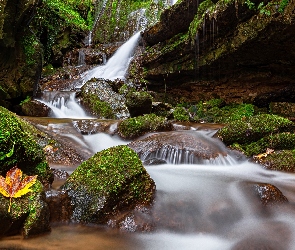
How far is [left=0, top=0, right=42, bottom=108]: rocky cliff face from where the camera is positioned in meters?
8.70

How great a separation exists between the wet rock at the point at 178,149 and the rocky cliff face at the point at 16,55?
5.81 metres

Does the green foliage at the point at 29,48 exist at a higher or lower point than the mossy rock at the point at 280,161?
higher

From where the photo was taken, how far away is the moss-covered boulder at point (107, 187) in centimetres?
295

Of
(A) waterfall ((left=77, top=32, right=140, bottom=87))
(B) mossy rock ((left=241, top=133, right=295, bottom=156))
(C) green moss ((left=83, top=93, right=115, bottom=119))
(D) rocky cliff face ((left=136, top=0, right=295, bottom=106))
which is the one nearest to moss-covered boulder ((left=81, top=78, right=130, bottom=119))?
(C) green moss ((left=83, top=93, right=115, bottom=119))

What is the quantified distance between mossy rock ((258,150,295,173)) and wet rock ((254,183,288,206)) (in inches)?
57.9

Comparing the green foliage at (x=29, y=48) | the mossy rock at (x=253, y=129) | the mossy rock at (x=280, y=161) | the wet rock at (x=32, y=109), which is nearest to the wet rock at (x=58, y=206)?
the mossy rock at (x=280, y=161)

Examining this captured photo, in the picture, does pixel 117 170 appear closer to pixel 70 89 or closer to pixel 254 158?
pixel 254 158

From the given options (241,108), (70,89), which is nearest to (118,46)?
(70,89)

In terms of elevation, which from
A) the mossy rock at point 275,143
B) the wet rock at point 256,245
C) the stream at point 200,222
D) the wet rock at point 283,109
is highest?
the wet rock at point 283,109

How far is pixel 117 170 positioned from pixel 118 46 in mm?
15028

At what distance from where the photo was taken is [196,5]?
36.3 ft

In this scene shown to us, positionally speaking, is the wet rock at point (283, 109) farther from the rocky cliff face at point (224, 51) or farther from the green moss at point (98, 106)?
the green moss at point (98, 106)

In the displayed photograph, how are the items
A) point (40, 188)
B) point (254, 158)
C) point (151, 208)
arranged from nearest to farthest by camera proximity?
point (40, 188) < point (151, 208) < point (254, 158)

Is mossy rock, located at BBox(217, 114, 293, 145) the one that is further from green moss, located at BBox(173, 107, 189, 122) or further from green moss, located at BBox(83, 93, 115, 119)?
green moss, located at BBox(83, 93, 115, 119)
